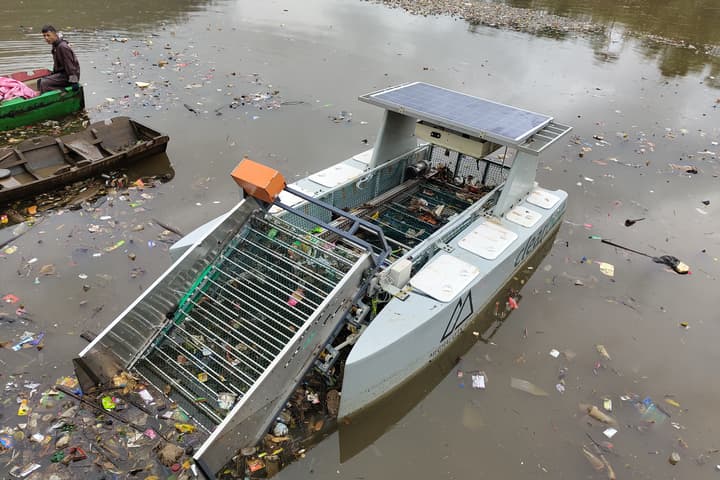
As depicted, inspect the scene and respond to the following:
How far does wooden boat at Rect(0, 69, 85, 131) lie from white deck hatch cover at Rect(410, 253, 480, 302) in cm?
862

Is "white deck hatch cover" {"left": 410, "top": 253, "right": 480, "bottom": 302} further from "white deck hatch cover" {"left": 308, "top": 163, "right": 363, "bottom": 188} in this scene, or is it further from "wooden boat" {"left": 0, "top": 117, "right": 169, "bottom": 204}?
"wooden boat" {"left": 0, "top": 117, "right": 169, "bottom": 204}

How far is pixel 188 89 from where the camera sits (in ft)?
37.6

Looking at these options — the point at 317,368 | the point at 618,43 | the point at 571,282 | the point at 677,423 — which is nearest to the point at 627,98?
the point at 618,43

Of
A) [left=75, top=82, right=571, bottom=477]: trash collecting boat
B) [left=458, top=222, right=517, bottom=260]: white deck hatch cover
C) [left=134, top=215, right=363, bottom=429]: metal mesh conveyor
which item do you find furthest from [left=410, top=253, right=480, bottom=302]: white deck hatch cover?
[left=134, top=215, right=363, bottom=429]: metal mesh conveyor

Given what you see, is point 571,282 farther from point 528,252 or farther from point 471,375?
point 471,375

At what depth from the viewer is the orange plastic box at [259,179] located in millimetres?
4441

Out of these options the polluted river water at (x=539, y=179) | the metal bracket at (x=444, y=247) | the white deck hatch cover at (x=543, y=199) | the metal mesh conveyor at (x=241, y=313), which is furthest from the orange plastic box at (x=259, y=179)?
the white deck hatch cover at (x=543, y=199)

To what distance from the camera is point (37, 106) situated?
9.12m

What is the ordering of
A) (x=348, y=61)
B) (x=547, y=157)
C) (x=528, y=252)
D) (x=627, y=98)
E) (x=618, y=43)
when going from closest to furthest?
(x=528, y=252)
(x=547, y=157)
(x=627, y=98)
(x=348, y=61)
(x=618, y=43)

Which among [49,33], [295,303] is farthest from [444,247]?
[49,33]

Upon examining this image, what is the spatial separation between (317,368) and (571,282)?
4.21 meters

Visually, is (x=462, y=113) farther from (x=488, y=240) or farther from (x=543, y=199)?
(x=543, y=199)

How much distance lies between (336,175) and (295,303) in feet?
7.65

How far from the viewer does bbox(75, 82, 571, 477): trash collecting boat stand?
4113 millimetres
